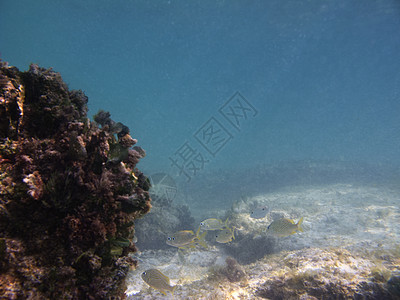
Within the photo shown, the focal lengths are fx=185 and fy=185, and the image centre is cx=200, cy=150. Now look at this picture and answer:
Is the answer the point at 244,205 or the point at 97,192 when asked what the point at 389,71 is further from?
the point at 97,192

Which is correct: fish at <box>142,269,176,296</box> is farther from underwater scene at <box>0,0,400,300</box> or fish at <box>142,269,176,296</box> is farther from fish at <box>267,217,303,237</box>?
fish at <box>267,217,303,237</box>

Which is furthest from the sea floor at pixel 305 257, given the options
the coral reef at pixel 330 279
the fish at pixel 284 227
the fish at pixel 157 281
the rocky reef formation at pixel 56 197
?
the rocky reef formation at pixel 56 197

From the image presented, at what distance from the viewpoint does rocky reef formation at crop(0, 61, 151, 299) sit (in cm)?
124

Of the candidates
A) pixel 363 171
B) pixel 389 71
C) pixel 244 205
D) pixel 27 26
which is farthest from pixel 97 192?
pixel 389 71

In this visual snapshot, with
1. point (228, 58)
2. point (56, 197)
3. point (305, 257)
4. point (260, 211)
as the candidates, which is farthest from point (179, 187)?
point (228, 58)

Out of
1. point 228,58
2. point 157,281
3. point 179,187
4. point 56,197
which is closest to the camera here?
point 56,197

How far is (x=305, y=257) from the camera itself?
414 cm

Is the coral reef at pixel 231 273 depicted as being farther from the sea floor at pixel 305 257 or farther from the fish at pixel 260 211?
the fish at pixel 260 211

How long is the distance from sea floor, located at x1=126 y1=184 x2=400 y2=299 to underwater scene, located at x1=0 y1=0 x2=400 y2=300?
37mm

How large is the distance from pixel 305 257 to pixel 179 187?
15035mm

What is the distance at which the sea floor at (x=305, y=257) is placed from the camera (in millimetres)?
3312

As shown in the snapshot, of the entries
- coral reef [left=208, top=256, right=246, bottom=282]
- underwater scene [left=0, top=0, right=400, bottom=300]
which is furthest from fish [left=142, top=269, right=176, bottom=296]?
coral reef [left=208, top=256, right=246, bottom=282]

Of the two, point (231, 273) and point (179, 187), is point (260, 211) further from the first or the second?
point (179, 187)

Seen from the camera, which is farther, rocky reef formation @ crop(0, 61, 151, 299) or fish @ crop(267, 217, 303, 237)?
fish @ crop(267, 217, 303, 237)
